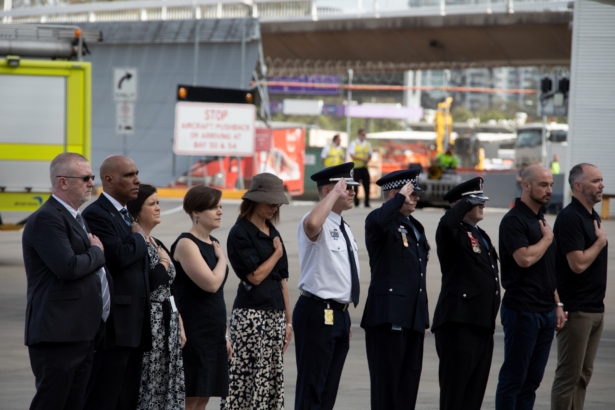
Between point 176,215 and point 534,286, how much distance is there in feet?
51.8

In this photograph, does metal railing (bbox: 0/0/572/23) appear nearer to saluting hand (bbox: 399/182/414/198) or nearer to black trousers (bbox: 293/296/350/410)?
saluting hand (bbox: 399/182/414/198)

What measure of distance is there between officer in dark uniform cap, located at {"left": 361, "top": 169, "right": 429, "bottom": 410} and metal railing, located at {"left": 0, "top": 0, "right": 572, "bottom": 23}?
2422 cm

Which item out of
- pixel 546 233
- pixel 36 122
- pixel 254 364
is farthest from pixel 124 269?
pixel 36 122

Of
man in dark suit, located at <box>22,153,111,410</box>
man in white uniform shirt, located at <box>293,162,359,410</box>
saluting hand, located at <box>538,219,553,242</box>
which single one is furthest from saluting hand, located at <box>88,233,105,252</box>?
saluting hand, located at <box>538,219,553,242</box>

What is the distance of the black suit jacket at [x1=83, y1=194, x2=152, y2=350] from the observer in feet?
18.7

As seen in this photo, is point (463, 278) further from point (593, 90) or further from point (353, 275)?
point (593, 90)

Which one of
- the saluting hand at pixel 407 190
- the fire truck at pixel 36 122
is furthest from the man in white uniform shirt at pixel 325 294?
the fire truck at pixel 36 122

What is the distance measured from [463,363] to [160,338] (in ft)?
7.05

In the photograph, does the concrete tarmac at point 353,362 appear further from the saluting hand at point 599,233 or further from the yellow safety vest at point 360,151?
the yellow safety vest at point 360,151

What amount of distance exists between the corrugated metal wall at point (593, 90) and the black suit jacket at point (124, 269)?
69.4 feet

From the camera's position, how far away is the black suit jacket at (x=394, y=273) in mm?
6680

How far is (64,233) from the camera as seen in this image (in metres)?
5.37

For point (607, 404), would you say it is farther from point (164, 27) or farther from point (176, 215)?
point (164, 27)

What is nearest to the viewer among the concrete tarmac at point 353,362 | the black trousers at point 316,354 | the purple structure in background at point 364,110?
the black trousers at point 316,354
